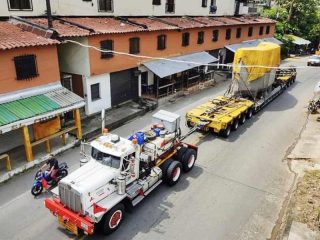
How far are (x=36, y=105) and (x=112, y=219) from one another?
8.13m

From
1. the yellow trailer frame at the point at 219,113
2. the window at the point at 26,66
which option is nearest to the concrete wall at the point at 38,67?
the window at the point at 26,66

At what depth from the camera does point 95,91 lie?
71.7 ft

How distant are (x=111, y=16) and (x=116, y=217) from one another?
1866 cm

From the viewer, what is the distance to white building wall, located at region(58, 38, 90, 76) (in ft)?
66.5

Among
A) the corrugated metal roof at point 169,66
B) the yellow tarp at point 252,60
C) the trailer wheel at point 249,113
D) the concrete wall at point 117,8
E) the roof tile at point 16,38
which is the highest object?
the concrete wall at point 117,8

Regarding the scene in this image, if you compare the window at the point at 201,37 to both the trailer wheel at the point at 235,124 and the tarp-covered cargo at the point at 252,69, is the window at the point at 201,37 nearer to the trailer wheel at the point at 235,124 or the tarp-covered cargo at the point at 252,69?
the tarp-covered cargo at the point at 252,69

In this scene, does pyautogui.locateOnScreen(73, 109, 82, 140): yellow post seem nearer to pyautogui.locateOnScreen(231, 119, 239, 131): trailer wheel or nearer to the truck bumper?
the truck bumper

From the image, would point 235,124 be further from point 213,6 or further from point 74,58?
point 213,6

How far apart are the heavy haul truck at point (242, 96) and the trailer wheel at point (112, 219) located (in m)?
8.34

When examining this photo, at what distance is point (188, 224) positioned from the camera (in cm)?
1174

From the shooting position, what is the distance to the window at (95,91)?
21569 millimetres

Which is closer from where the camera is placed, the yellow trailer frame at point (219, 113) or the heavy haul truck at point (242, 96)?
the yellow trailer frame at point (219, 113)

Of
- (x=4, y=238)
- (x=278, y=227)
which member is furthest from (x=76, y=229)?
(x=278, y=227)

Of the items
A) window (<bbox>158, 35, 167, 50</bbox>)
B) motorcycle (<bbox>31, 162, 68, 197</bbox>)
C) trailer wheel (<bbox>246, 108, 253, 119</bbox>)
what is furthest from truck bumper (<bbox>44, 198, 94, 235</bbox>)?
window (<bbox>158, 35, 167, 50</bbox>)
